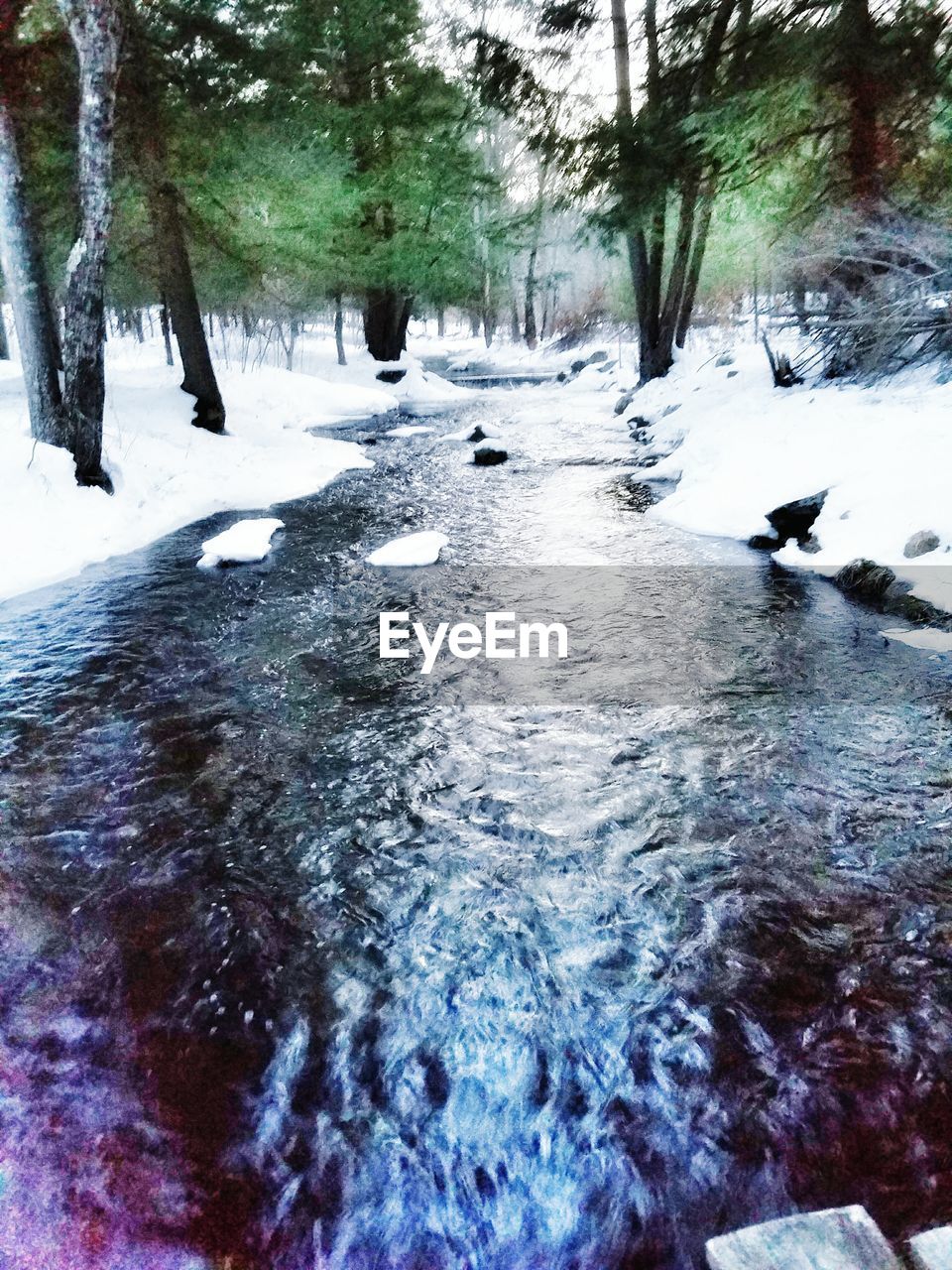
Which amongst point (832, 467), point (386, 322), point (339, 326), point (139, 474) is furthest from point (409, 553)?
point (339, 326)

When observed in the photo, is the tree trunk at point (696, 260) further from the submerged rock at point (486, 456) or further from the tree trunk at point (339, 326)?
the tree trunk at point (339, 326)

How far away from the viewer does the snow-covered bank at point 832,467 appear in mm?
7000

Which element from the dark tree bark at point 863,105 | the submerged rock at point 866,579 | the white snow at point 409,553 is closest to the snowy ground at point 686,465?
the submerged rock at point 866,579

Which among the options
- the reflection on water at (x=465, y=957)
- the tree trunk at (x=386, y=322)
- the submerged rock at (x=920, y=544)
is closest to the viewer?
the reflection on water at (x=465, y=957)

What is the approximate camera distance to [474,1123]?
2.47 m

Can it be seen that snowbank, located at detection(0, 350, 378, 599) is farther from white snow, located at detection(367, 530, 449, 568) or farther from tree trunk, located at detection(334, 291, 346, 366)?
tree trunk, located at detection(334, 291, 346, 366)

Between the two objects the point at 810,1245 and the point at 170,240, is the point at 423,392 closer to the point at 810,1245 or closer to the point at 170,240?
the point at 170,240

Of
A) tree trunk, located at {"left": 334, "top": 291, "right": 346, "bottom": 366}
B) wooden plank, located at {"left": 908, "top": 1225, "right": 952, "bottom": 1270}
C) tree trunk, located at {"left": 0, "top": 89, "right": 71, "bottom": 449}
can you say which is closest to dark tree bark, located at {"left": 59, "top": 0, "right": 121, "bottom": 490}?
tree trunk, located at {"left": 0, "top": 89, "right": 71, "bottom": 449}

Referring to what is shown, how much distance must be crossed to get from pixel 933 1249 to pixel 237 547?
7.80 meters

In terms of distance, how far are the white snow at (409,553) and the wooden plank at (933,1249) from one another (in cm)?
697

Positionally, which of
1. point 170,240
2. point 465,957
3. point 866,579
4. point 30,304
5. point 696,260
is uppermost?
point 696,260

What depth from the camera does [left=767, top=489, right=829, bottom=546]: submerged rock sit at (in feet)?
27.2

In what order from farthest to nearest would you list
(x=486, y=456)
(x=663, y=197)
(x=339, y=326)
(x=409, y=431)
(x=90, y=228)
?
(x=339, y=326), (x=409, y=431), (x=486, y=456), (x=663, y=197), (x=90, y=228)

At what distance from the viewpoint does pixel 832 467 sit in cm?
866
